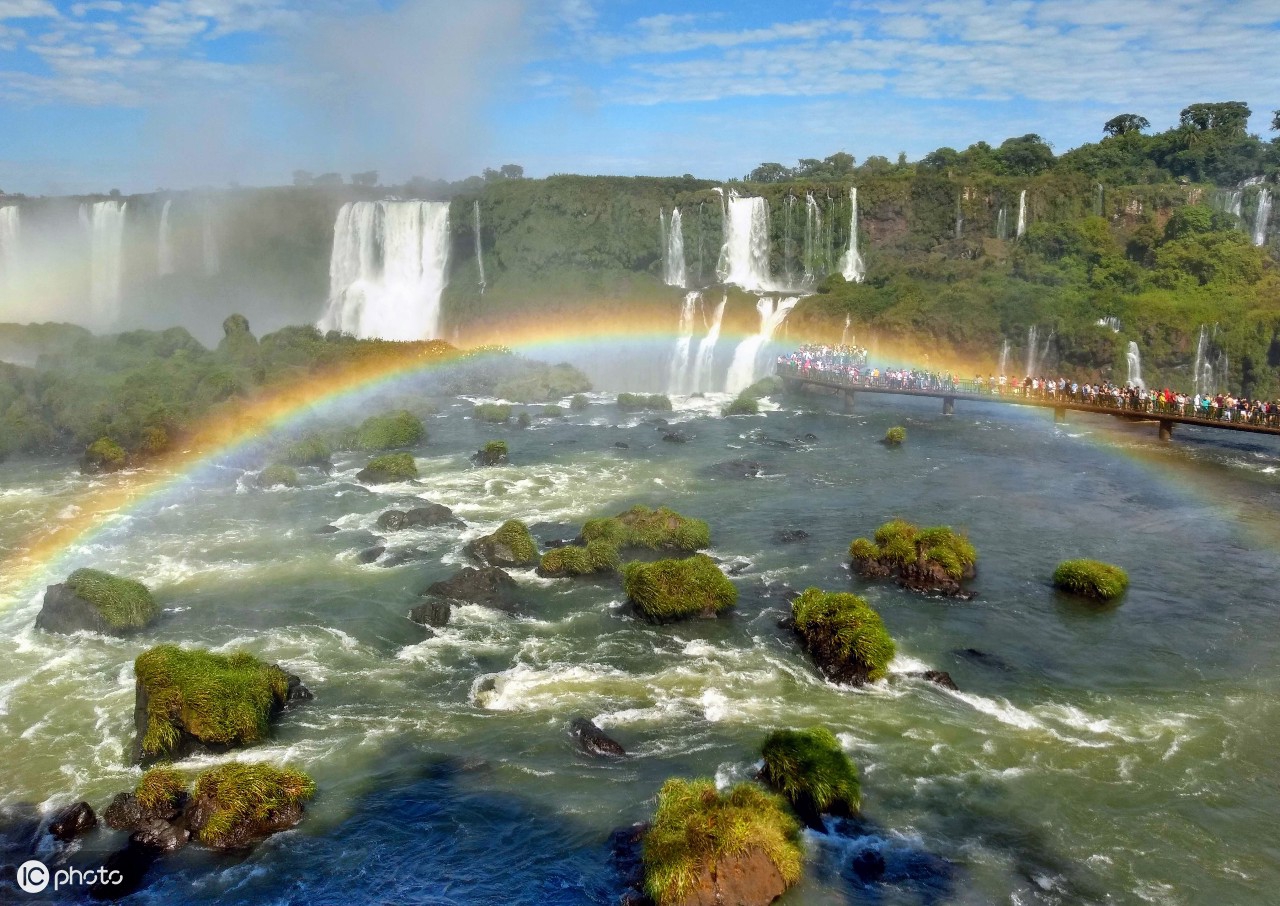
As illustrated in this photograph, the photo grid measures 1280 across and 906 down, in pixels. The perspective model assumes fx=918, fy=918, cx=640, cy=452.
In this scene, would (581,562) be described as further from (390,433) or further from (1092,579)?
(390,433)

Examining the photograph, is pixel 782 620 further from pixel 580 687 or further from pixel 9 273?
pixel 9 273

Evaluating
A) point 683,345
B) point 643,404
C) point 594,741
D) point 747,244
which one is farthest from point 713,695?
point 747,244

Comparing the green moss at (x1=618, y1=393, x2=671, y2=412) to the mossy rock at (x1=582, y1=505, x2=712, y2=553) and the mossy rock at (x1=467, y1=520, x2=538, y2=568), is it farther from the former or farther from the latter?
the mossy rock at (x1=467, y1=520, x2=538, y2=568)

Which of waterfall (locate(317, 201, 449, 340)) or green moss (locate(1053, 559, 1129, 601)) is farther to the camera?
waterfall (locate(317, 201, 449, 340))

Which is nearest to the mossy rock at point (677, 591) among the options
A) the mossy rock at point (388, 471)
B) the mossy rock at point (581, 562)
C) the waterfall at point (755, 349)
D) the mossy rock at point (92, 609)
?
the mossy rock at point (581, 562)

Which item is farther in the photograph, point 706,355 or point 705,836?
point 706,355

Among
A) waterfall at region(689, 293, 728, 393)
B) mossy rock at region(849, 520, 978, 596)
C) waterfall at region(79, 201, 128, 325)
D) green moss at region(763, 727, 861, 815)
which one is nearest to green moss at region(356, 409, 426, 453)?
waterfall at region(689, 293, 728, 393)
